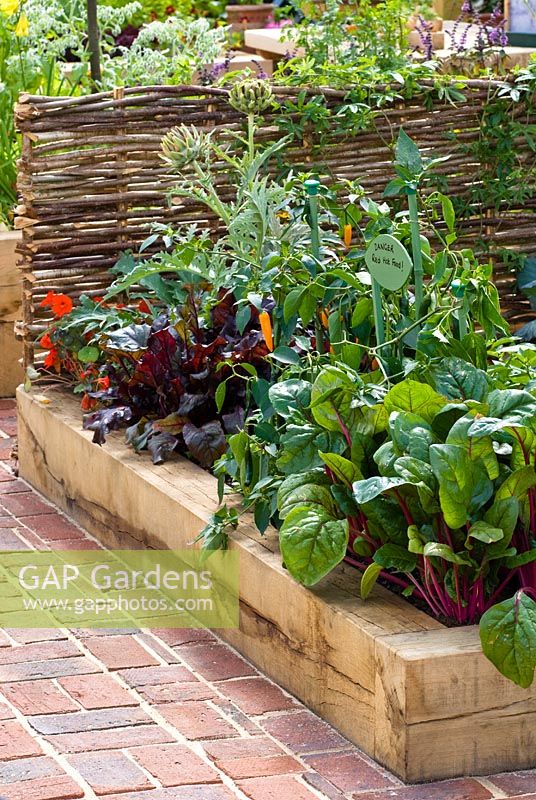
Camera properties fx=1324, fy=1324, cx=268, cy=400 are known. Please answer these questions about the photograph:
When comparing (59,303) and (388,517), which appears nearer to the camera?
(388,517)

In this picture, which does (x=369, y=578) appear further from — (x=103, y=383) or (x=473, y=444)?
(x=103, y=383)

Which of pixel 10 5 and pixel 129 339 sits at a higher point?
pixel 10 5

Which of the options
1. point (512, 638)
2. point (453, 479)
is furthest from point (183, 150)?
point (512, 638)

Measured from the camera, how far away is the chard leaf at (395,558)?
316 centimetres

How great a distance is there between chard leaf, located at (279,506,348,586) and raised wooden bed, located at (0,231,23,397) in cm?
334

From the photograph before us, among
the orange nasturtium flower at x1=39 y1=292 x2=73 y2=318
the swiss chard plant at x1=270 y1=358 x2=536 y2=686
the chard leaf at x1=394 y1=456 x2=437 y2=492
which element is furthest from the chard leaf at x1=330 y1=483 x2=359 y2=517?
the orange nasturtium flower at x1=39 y1=292 x2=73 y2=318

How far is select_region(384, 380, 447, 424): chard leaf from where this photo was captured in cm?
320

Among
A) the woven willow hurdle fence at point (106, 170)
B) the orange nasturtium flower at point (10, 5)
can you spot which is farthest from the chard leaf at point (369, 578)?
the orange nasturtium flower at point (10, 5)

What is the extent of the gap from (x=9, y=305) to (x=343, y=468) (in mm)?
3398

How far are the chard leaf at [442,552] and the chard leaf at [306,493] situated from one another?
0.32 meters

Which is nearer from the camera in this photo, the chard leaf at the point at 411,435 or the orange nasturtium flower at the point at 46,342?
the chard leaf at the point at 411,435

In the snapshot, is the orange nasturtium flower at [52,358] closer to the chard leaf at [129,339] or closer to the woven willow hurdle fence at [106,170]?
the woven willow hurdle fence at [106,170]

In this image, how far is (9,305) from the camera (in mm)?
6254

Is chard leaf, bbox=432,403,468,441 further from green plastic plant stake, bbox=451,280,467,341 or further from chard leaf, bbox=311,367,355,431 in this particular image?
green plastic plant stake, bbox=451,280,467,341
